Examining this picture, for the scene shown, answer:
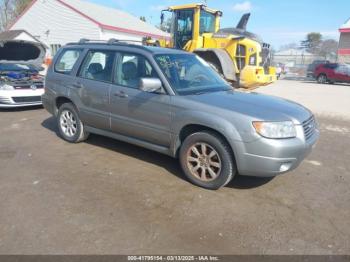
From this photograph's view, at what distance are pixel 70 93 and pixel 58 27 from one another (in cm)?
2290

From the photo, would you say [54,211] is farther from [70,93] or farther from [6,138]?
[6,138]

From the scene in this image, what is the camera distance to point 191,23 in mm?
12305

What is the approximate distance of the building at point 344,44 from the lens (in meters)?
30.5

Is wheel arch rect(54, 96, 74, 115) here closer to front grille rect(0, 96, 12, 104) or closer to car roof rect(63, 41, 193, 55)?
car roof rect(63, 41, 193, 55)

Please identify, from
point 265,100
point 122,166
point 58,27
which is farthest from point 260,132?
point 58,27

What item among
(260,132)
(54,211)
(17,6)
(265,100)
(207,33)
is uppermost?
(17,6)

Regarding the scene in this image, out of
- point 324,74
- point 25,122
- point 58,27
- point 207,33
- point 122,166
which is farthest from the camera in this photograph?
point 58,27

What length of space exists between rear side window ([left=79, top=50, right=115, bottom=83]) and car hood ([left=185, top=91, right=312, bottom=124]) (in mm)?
1648

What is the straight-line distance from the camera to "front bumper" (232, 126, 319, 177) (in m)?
3.81

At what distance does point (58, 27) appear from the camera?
85.9ft

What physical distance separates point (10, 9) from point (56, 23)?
21.5 metres

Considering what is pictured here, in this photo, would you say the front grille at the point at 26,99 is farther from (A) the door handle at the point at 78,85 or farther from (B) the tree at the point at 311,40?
(B) the tree at the point at 311,40

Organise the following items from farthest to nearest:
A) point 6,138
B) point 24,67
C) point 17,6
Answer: point 17,6, point 24,67, point 6,138

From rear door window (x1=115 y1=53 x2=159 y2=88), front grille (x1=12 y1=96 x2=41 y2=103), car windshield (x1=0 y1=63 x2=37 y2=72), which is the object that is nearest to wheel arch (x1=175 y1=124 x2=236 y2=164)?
rear door window (x1=115 y1=53 x2=159 y2=88)
